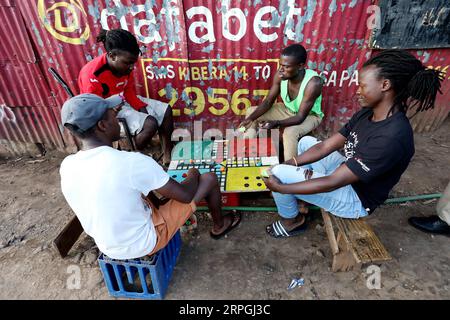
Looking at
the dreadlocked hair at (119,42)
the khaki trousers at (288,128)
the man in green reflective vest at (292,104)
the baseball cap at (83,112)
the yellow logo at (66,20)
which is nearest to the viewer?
the baseball cap at (83,112)

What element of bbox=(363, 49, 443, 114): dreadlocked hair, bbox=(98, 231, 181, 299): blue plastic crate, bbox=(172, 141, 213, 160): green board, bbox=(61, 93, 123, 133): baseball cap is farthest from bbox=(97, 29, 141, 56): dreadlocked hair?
bbox=(363, 49, 443, 114): dreadlocked hair

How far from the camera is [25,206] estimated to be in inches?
127

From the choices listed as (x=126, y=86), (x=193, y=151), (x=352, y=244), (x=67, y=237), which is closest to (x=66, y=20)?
(x=126, y=86)

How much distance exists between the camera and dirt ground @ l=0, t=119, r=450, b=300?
7.38 ft

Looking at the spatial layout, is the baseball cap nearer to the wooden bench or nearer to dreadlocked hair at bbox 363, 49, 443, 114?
dreadlocked hair at bbox 363, 49, 443, 114

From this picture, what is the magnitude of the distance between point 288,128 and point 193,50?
1.50m

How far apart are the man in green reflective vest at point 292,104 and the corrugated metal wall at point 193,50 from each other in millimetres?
301

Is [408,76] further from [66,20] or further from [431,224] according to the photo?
[66,20]

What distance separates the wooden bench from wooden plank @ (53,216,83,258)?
2.23 meters

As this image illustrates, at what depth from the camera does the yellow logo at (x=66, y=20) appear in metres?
3.28

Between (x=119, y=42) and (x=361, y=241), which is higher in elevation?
(x=119, y=42)

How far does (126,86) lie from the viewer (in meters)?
3.29

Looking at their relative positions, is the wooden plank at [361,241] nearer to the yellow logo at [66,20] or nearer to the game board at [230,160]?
the game board at [230,160]

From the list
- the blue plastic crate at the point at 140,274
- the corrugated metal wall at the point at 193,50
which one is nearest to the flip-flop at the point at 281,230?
the blue plastic crate at the point at 140,274
